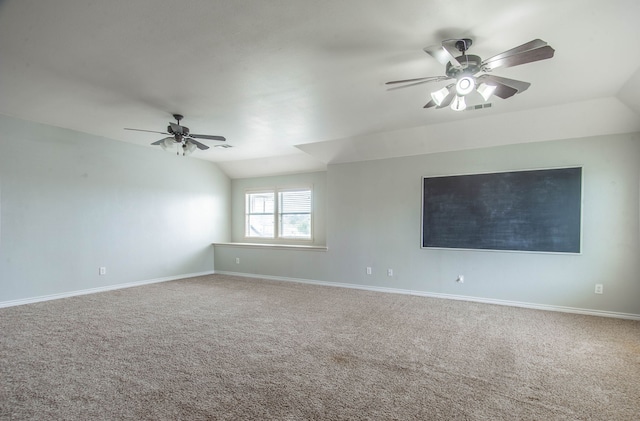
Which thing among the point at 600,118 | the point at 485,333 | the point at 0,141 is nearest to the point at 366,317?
the point at 485,333

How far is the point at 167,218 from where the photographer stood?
6.37m

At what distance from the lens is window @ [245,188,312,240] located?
23.3 ft

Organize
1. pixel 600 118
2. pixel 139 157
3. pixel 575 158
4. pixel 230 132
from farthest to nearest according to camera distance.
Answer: pixel 139 157 < pixel 230 132 < pixel 575 158 < pixel 600 118

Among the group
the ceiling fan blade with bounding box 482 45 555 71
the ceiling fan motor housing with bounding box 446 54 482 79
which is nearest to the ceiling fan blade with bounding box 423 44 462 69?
the ceiling fan motor housing with bounding box 446 54 482 79

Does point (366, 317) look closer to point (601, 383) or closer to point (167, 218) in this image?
point (601, 383)

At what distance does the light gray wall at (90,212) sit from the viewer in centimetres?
439

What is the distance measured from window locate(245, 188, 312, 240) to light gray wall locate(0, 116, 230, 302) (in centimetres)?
116

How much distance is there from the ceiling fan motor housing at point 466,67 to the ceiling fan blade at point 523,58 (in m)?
0.08

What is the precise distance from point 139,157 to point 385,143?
464 cm

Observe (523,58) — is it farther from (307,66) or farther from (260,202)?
(260,202)

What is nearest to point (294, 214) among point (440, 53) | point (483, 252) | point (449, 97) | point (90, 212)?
point (90, 212)

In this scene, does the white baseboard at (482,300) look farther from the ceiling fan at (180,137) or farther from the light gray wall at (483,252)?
the ceiling fan at (180,137)

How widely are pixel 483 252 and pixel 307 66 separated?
3.78 meters

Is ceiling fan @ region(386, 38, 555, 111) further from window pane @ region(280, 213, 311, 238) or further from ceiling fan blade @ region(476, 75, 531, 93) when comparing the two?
window pane @ region(280, 213, 311, 238)
